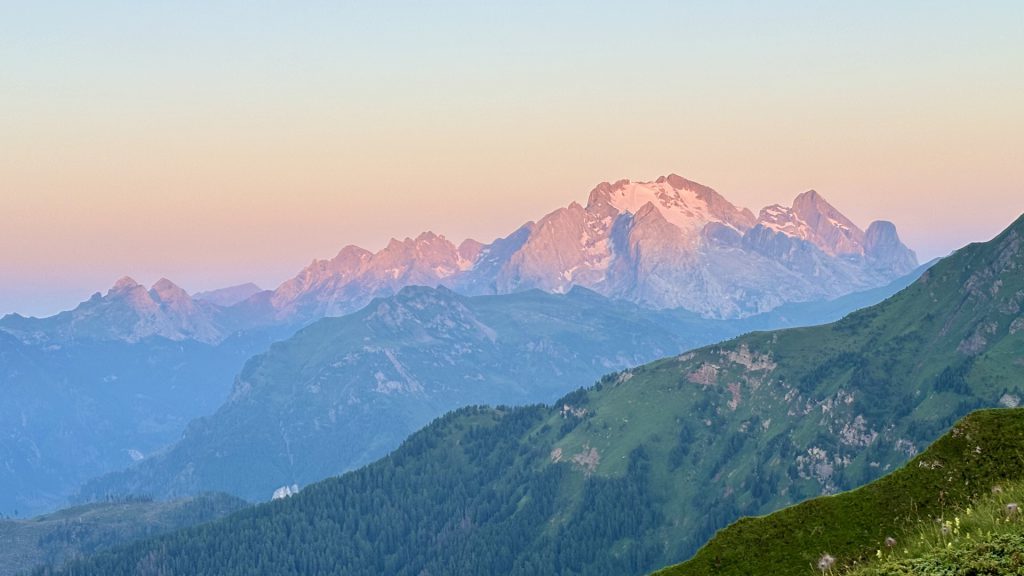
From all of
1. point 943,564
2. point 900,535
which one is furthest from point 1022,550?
point 900,535

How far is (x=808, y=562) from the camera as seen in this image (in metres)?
50.6

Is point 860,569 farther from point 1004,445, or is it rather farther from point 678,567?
point 1004,445

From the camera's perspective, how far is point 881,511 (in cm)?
5359

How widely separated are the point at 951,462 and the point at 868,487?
5.41m

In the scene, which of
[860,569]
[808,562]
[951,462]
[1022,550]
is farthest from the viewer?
[951,462]

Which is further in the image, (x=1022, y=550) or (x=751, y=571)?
(x=751, y=571)

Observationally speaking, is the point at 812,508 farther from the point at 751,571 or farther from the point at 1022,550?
the point at 1022,550

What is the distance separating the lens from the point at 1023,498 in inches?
1662

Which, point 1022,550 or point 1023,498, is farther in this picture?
point 1023,498

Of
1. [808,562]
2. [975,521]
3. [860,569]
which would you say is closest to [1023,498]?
[975,521]

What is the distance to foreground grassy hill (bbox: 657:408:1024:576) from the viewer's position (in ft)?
167

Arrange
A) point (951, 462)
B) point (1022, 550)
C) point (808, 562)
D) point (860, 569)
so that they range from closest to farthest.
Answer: point (1022, 550) < point (860, 569) < point (808, 562) < point (951, 462)

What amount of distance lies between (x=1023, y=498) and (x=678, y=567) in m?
20.0

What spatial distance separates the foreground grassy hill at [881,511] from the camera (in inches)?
2000
